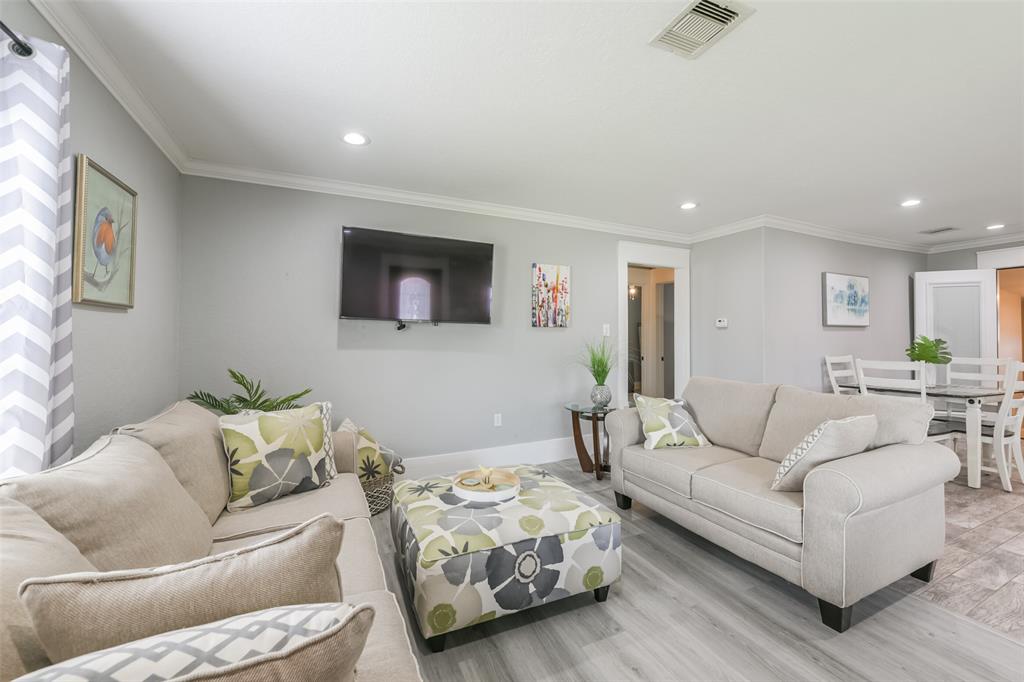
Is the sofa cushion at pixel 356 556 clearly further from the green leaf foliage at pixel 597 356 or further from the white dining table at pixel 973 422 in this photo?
the white dining table at pixel 973 422

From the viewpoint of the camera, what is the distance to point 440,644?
5.59 feet

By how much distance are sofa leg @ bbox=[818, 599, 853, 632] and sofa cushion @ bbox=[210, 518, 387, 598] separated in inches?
72.0

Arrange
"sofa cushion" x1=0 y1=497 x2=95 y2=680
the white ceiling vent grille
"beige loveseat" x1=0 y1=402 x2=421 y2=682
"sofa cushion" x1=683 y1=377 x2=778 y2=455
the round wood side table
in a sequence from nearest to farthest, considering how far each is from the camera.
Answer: "sofa cushion" x1=0 y1=497 x2=95 y2=680 → "beige loveseat" x1=0 y1=402 x2=421 y2=682 → the white ceiling vent grille → "sofa cushion" x1=683 y1=377 x2=778 y2=455 → the round wood side table

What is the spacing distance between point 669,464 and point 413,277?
2.35 meters

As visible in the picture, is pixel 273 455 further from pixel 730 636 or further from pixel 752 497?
pixel 752 497

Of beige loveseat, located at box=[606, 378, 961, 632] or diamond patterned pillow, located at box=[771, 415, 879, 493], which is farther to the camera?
diamond patterned pillow, located at box=[771, 415, 879, 493]

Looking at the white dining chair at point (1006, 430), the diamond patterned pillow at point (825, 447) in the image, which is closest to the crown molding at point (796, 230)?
the white dining chair at point (1006, 430)

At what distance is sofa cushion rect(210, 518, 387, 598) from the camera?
4.42ft

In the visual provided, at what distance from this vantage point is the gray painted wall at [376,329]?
123 inches

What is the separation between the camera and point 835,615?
5.88ft

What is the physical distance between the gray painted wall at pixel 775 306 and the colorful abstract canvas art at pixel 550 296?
5.94 ft

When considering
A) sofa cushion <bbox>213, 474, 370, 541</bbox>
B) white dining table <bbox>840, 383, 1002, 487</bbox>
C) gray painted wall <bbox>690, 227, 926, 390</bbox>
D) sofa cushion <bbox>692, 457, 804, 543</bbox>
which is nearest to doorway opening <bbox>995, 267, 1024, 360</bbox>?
Answer: gray painted wall <bbox>690, 227, 926, 390</bbox>

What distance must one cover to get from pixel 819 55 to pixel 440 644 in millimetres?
2936

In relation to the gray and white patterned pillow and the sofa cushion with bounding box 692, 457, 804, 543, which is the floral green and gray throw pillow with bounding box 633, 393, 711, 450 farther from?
the gray and white patterned pillow
